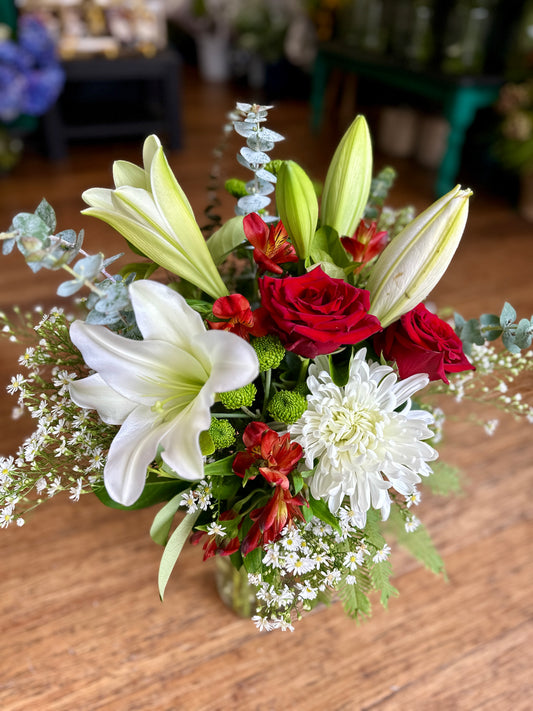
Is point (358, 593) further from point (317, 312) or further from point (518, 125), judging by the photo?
point (518, 125)

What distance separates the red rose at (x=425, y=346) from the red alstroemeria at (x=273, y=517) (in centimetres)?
15

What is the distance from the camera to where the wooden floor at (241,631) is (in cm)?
66

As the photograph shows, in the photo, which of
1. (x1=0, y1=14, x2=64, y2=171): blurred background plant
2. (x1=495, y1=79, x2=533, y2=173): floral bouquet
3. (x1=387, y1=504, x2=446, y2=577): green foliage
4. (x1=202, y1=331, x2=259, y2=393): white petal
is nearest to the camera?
(x1=202, y1=331, x2=259, y2=393): white petal

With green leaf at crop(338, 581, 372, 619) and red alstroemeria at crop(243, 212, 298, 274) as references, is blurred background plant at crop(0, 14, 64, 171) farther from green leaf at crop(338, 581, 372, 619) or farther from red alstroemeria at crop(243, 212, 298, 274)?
green leaf at crop(338, 581, 372, 619)

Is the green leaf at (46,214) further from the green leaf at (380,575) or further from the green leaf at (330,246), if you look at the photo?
the green leaf at (380,575)

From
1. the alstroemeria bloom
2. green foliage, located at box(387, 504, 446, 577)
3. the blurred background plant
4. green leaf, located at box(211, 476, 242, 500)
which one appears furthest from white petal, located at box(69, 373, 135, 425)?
the blurred background plant

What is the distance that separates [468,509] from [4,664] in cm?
66

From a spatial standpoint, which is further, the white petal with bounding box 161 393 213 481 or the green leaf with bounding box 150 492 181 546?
the green leaf with bounding box 150 492 181 546

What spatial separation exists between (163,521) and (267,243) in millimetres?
294

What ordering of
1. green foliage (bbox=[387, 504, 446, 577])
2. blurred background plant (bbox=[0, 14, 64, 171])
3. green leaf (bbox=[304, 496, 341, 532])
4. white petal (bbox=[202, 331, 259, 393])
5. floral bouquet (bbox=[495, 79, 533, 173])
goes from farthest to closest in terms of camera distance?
blurred background plant (bbox=[0, 14, 64, 171]) → floral bouquet (bbox=[495, 79, 533, 173]) → green foliage (bbox=[387, 504, 446, 577]) → green leaf (bbox=[304, 496, 341, 532]) → white petal (bbox=[202, 331, 259, 393])

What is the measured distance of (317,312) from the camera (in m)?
0.45

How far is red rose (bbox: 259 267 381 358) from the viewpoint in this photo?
44 cm

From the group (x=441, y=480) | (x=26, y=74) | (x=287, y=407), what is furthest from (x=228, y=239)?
(x=26, y=74)

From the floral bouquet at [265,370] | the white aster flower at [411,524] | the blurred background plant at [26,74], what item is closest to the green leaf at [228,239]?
the floral bouquet at [265,370]
